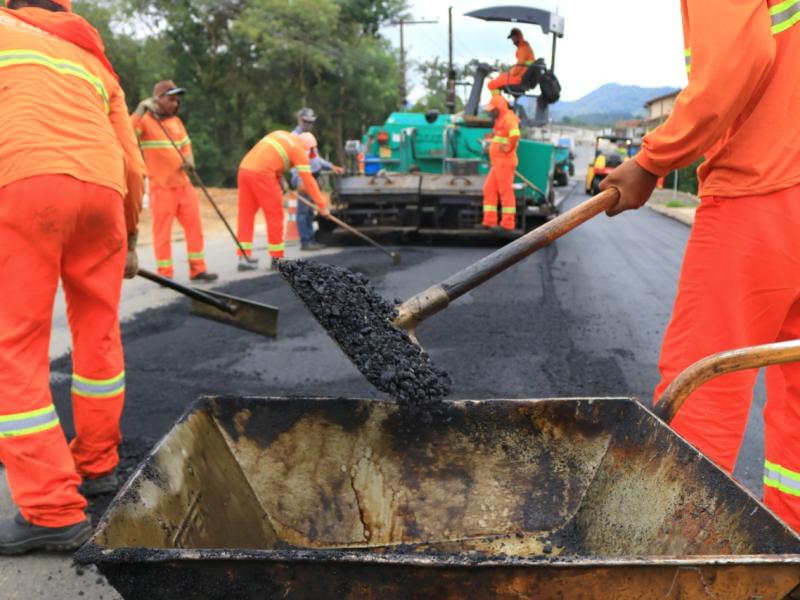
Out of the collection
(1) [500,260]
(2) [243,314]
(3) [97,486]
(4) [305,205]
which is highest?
(1) [500,260]

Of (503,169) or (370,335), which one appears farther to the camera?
(503,169)

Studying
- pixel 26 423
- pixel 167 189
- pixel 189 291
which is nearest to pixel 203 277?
pixel 167 189

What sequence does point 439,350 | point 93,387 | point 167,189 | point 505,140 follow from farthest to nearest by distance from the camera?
point 505,140, point 167,189, point 439,350, point 93,387

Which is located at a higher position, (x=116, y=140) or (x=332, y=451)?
(x=116, y=140)

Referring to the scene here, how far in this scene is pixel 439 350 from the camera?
4.62 meters

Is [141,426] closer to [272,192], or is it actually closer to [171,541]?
[171,541]

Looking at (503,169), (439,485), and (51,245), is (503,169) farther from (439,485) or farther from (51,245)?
(51,245)

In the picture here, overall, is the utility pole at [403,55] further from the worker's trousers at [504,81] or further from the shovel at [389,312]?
the shovel at [389,312]

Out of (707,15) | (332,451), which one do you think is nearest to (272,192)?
(332,451)

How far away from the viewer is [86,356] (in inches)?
100

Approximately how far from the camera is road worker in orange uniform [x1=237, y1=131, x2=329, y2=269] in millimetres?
7469

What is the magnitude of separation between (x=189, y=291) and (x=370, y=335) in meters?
1.49

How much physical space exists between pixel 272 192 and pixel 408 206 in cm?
235

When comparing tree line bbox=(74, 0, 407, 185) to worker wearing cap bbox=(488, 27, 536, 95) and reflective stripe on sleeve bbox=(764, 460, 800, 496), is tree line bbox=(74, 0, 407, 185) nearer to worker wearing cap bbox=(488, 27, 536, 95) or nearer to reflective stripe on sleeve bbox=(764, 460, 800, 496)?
worker wearing cap bbox=(488, 27, 536, 95)
